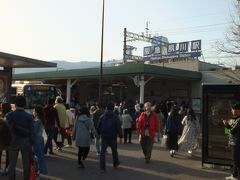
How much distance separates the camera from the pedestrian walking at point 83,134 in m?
11.8

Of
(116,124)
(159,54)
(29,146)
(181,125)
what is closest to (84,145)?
(116,124)

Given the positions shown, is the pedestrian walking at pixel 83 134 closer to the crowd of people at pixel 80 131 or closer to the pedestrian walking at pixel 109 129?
the crowd of people at pixel 80 131

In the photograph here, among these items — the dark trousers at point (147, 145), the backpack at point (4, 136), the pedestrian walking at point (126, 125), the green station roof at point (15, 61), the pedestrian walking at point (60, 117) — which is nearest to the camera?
the backpack at point (4, 136)

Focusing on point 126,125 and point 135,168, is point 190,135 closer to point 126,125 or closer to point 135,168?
point 135,168

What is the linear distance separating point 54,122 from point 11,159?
5.21m

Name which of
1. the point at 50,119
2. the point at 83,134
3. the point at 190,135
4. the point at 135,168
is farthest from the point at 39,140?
the point at 190,135

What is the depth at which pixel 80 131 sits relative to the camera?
1188cm

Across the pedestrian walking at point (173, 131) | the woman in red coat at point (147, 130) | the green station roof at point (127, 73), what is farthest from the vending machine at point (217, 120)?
the green station roof at point (127, 73)

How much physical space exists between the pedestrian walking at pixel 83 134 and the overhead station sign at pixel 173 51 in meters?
36.0

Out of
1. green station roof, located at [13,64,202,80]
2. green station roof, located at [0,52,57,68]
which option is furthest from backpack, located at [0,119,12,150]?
green station roof, located at [13,64,202,80]

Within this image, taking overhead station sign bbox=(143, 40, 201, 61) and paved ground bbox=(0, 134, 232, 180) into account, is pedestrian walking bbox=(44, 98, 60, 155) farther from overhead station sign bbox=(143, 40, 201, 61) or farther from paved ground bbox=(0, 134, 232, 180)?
overhead station sign bbox=(143, 40, 201, 61)

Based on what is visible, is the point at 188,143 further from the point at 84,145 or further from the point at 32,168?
the point at 32,168

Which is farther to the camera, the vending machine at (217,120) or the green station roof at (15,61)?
the green station roof at (15,61)

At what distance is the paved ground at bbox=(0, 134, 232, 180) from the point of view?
35.7 ft
